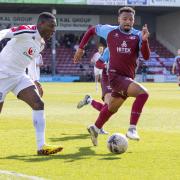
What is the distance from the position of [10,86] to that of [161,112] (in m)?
9.64

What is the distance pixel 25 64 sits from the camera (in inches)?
326

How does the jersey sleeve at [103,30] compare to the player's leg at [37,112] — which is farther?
the jersey sleeve at [103,30]

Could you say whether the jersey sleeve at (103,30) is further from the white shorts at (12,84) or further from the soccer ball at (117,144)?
the soccer ball at (117,144)

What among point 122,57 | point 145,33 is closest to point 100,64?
point 122,57

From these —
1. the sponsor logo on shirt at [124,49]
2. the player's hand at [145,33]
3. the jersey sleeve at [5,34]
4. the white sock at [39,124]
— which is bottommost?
the white sock at [39,124]

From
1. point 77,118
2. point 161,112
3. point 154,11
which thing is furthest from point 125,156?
point 154,11

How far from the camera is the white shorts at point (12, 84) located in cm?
816

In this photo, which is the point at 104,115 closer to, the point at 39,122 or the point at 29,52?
the point at 39,122

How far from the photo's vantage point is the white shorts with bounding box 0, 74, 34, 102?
26.8 feet

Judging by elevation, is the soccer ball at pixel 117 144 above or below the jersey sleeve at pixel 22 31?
below

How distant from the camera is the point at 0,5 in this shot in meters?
52.9

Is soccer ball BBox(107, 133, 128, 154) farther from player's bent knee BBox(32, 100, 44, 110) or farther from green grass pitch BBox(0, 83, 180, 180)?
player's bent knee BBox(32, 100, 44, 110)

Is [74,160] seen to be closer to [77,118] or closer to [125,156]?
[125,156]

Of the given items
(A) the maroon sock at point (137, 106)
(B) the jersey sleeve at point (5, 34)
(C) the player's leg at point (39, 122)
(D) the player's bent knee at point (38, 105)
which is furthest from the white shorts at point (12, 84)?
(A) the maroon sock at point (137, 106)
